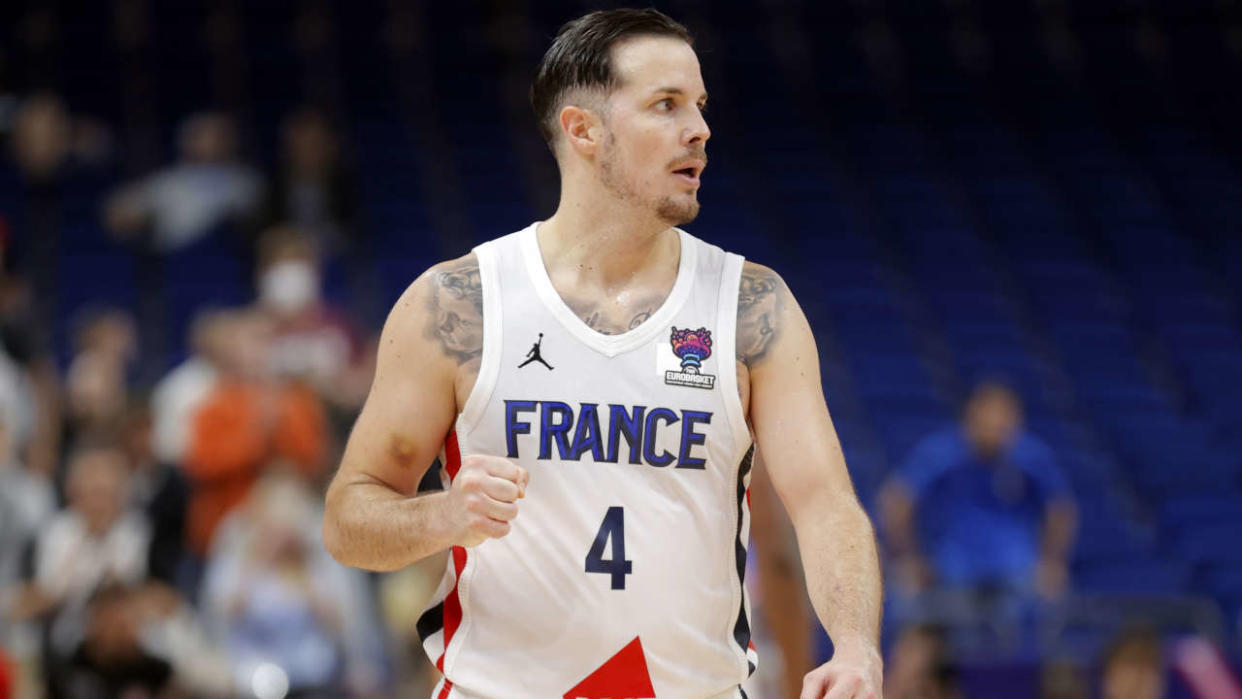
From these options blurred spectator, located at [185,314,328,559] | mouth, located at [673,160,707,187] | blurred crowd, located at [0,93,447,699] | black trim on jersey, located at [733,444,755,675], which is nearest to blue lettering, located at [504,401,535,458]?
black trim on jersey, located at [733,444,755,675]

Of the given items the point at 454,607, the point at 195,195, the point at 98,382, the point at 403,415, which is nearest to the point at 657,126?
the point at 403,415

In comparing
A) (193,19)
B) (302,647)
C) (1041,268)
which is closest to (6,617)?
(302,647)

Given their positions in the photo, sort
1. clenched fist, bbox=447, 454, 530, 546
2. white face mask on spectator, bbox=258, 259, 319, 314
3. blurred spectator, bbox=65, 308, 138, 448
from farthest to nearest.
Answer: white face mask on spectator, bbox=258, 259, 319, 314 → blurred spectator, bbox=65, 308, 138, 448 → clenched fist, bbox=447, 454, 530, 546

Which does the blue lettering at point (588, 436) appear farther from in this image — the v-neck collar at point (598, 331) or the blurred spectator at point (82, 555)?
the blurred spectator at point (82, 555)

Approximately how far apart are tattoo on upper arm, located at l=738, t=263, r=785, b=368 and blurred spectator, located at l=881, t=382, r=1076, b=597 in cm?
573

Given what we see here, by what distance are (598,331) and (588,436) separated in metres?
0.24

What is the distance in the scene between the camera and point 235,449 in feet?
28.1

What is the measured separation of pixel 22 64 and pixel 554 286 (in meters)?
10.4

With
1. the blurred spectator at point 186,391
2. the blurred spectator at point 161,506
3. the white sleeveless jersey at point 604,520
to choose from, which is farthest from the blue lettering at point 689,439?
the blurred spectator at point 186,391

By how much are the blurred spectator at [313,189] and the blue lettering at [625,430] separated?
24.9 feet

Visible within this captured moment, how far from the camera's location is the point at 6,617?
Answer: 8047 mm

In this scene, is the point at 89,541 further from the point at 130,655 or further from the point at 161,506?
the point at 130,655

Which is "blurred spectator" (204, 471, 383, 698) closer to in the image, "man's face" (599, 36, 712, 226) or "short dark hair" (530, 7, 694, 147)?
"short dark hair" (530, 7, 694, 147)

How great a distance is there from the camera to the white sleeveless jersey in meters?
3.34
